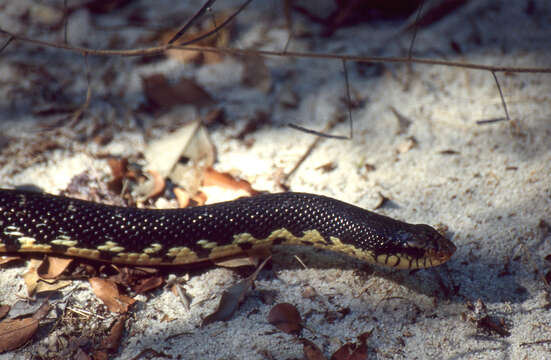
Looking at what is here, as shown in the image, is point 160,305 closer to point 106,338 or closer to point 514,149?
point 106,338

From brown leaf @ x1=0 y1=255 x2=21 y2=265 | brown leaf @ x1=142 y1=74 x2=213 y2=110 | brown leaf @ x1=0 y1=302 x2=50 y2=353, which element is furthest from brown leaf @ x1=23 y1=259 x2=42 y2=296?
brown leaf @ x1=142 y1=74 x2=213 y2=110

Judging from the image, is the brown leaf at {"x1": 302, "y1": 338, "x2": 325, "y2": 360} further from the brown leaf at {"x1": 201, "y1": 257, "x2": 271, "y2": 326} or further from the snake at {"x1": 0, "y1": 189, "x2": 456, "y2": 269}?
the snake at {"x1": 0, "y1": 189, "x2": 456, "y2": 269}

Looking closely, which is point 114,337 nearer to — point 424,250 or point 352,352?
point 352,352

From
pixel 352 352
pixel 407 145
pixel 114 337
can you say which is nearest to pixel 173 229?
pixel 114 337

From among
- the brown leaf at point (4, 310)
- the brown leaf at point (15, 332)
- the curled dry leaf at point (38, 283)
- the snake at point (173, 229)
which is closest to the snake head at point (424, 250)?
the snake at point (173, 229)

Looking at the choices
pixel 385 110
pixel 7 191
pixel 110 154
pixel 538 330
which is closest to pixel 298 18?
pixel 385 110

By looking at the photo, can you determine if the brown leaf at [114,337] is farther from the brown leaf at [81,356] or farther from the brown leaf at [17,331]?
the brown leaf at [17,331]

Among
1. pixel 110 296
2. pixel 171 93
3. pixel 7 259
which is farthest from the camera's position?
pixel 171 93
